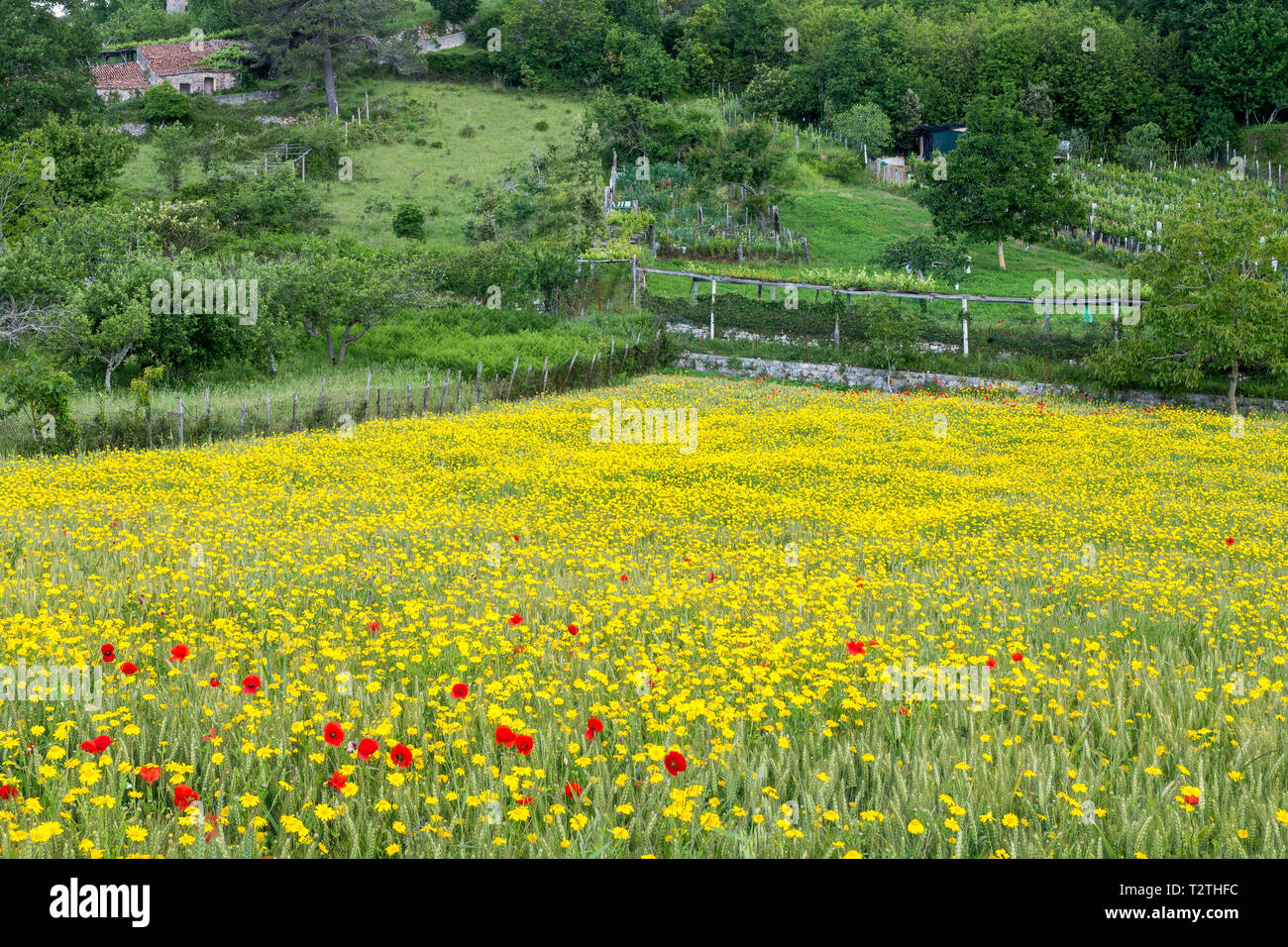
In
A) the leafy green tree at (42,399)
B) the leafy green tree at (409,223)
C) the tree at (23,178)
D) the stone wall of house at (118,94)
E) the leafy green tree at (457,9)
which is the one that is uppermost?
the leafy green tree at (457,9)

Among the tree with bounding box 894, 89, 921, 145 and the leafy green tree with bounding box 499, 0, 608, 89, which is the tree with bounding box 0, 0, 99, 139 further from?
the tree with bounding box 894, 89, 921, 145

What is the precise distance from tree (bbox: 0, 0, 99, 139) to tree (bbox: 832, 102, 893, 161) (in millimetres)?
61767

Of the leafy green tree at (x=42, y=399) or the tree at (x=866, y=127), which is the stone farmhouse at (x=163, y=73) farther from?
Answer: the leafy green tree at (x=42, y=399)

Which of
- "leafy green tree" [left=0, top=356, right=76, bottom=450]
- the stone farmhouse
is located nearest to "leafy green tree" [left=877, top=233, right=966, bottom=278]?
"leafy green tree" [left=0, top=356, right=76, bottom=450]

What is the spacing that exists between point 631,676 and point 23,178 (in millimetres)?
54583

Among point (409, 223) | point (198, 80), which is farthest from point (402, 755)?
point (198, 80)

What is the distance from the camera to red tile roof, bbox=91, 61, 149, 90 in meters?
83.6

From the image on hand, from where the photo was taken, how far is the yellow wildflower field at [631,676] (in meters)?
4.38

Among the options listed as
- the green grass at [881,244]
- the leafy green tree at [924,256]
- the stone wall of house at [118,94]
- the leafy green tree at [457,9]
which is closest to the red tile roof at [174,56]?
the stone wall of house at [118,94]

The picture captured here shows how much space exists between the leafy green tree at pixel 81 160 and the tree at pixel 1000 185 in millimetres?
49996

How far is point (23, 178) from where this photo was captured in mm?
47188

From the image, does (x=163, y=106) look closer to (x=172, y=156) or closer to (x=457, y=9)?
(x=172, y=156)
